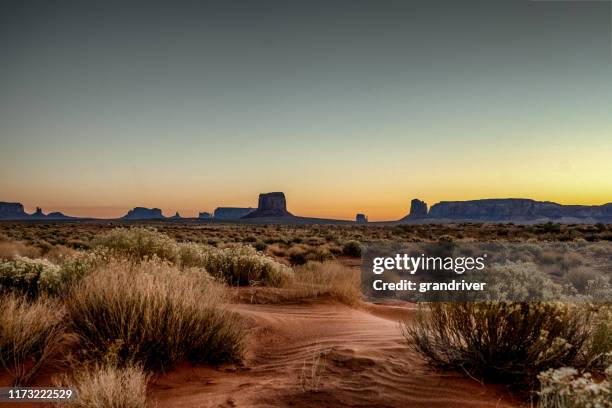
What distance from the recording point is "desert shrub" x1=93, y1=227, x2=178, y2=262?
11.9 metres

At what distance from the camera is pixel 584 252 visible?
25.0m

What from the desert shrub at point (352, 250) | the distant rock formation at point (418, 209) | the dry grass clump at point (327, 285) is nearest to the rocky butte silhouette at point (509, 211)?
the distant rock formation at point (418, 209)

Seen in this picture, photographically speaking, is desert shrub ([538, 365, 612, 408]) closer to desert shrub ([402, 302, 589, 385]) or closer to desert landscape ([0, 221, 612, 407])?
desert landscape ([0, 221, 612, 407])

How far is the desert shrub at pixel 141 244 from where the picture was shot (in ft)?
39.1

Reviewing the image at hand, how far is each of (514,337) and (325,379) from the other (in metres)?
2.02

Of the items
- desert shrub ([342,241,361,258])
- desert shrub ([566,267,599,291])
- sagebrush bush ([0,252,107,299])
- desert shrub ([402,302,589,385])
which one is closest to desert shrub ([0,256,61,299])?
sagebrush bush ([0,252,107,299])

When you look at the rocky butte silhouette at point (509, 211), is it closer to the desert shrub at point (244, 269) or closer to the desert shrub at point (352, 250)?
the desert shrub at point (352, 250)

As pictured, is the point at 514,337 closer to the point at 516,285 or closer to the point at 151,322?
the point at 516,285

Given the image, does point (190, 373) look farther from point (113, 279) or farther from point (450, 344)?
point (450, 344)

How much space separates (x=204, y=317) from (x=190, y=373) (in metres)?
0.71

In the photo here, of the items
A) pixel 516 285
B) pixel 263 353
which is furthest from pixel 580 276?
pixel 263 353

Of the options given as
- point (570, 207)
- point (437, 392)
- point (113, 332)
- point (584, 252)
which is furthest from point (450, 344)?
point (570, 207)

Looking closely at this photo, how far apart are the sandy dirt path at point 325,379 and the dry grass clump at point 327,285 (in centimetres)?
346

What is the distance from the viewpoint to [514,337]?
4.75 m
